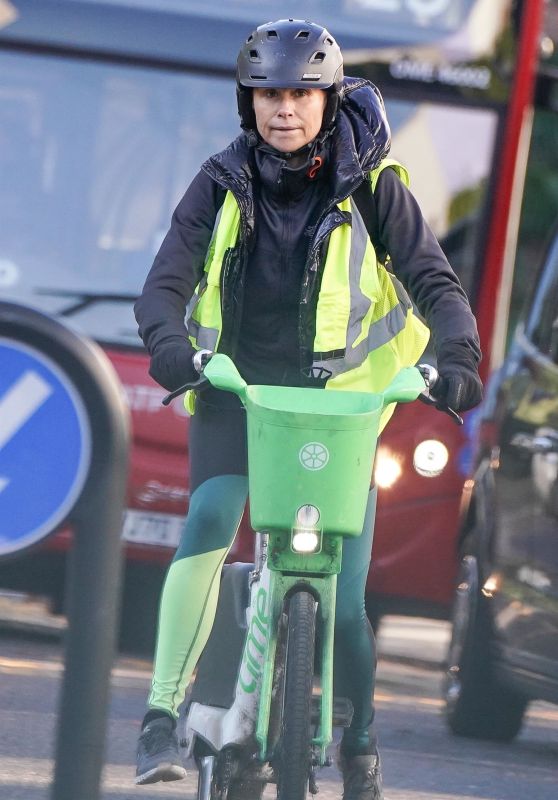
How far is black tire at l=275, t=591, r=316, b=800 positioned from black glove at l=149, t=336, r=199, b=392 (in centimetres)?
58

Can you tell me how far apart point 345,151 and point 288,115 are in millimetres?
150

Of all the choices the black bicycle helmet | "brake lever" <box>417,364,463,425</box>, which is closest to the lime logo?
"brake lever" <box>417,364,463,425</box>

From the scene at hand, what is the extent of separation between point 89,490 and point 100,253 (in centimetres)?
523

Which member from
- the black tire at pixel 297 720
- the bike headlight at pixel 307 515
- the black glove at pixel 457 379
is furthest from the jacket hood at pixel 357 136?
the black tire at pixel 297 720

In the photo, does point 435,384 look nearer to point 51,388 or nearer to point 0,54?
point 51,388

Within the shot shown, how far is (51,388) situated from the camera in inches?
134

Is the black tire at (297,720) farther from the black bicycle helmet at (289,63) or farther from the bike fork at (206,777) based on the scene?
the black bicycle helmet at (289,63)

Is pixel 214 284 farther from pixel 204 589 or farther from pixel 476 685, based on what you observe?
pixel 476 685

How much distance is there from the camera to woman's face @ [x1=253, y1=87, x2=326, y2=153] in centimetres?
433

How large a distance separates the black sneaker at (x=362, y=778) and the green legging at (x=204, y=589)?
0.24 metres

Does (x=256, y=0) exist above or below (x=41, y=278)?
above

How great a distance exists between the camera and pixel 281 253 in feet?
14.4

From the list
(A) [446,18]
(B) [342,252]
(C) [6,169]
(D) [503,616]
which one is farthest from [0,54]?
(B) [342,252]

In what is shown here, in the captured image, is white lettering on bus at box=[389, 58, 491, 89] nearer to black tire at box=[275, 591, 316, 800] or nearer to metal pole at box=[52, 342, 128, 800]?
black tire at box=[275, 591, 316, 800]
